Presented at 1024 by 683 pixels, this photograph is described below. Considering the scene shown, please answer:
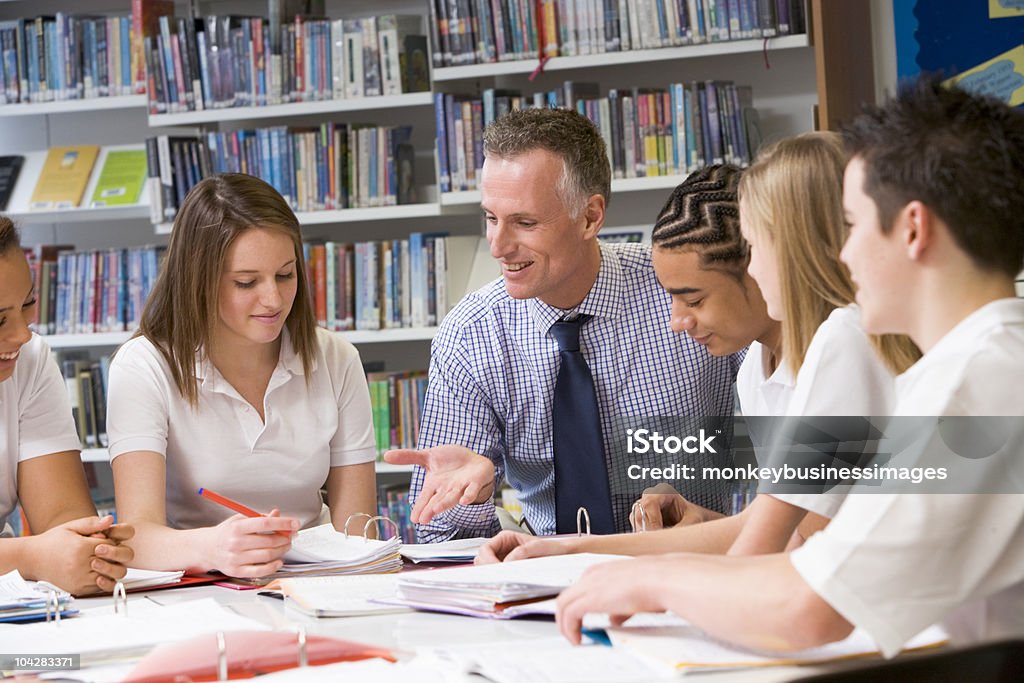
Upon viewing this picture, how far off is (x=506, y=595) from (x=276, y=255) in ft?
3.09

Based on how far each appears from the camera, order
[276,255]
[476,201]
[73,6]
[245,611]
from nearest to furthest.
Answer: [245,611] → [276,255] → [476,201] → [73,6]

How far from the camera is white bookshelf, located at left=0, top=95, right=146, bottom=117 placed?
3.60m

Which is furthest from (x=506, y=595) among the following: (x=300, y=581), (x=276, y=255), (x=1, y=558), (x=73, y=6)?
(x=73, y=6)

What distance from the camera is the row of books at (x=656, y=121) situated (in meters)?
3.16

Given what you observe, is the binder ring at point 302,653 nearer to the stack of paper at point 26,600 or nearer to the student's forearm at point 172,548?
the stack of paper at point 26,600

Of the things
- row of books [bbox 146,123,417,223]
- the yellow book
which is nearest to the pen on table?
row of books [bbox 146,123,417,223]

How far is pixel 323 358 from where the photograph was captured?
2.17 m

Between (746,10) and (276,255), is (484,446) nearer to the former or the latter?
(276,255)

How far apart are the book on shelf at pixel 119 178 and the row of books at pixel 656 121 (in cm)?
109

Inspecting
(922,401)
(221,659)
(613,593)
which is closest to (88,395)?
(221,659)

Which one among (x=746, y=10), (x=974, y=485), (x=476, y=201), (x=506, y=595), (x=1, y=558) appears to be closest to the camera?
(x=974, y=485)

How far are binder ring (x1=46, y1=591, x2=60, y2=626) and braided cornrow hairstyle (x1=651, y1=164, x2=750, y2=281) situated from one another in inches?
39.2

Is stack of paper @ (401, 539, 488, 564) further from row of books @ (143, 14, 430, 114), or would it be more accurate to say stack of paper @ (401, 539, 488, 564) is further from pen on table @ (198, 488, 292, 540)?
row of books @ (143, 14, 430, 114)

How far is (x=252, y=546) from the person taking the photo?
163 cm
